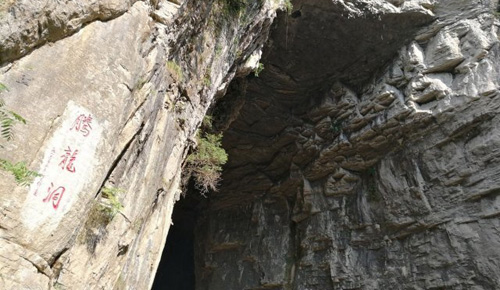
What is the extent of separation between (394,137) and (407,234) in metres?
2.03

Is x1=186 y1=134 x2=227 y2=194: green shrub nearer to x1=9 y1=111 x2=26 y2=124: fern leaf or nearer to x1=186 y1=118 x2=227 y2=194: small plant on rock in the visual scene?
x1=186 y1=118 x2=227 y2=194: small plant on rock

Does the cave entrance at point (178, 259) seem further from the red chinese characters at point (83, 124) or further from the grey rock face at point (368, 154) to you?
the red chinese characters at point (83, 124)

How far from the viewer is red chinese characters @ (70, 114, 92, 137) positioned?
3234 millimetres

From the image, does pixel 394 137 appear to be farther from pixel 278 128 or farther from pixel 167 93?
pixel 167 93

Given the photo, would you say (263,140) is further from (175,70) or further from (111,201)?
(111,201)

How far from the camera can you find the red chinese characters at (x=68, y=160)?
9.98ft

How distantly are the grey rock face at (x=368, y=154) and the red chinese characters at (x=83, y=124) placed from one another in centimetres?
624

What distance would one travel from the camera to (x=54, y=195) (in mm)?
2951

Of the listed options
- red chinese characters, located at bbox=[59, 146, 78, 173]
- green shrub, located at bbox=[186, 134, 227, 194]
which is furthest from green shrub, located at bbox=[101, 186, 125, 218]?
green shrub, located at bbox=[186, 134, 227, 194]

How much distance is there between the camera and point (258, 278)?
10.4 m

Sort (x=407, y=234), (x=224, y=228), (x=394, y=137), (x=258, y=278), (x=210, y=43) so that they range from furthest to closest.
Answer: (x=224, y=228) → (x=258, y=278) → (x=394, y=137) → (x=407, y=234) → (x=210, y=43)

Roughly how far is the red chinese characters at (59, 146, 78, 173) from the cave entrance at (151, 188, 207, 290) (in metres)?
10.9

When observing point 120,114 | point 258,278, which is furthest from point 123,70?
point 258,278

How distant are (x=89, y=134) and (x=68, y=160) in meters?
0.31
